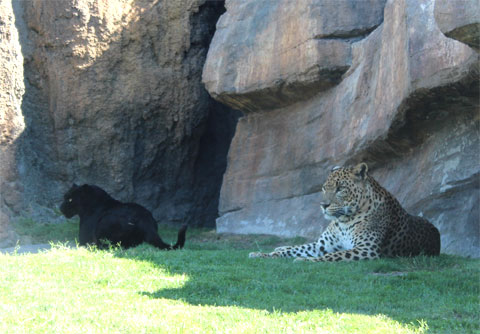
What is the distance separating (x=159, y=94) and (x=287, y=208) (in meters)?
4.89

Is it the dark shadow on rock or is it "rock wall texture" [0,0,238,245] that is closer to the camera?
"rock wall texture" [0,0,238,245]

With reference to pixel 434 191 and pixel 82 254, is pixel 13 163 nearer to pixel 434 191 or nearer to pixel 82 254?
pixel 82 254

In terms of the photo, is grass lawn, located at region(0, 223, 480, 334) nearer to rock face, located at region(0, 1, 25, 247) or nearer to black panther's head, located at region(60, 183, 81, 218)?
black panther's head, located at region(60, 183, 81, 218)

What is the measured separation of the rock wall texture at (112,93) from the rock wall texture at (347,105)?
79.2 inches

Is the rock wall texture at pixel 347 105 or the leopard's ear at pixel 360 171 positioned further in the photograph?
the leopard's ear at pixel 360 171

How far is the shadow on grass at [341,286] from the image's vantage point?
6.84 meters

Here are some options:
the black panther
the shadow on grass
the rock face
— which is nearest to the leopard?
the shadow on grass

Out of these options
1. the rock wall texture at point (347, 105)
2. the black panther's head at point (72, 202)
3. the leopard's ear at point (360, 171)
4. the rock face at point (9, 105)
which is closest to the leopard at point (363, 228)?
the leopard's ear at point (360, 171)

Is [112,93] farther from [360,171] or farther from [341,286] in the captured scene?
[341,286]

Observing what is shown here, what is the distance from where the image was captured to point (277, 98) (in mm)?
15578

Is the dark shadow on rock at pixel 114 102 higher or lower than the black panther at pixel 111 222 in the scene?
higher

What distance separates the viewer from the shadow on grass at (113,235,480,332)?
684cm

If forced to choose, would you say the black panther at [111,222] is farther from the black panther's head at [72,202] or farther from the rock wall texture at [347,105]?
the rock wall texture at [347,105]

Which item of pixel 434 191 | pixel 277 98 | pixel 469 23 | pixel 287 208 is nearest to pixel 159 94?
pixel 277 98
